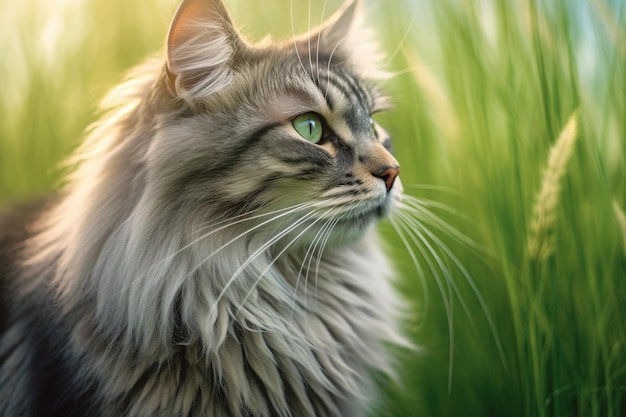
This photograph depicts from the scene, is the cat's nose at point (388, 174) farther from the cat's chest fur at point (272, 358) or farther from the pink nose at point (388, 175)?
the cat's chest fur at point (272, 358)

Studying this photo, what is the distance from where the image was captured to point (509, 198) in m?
1.50

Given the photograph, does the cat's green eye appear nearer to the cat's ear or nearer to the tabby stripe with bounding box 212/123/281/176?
the tabby stripe with bounding box 212/123/281/176

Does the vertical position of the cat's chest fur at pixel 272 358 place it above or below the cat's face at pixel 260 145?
below

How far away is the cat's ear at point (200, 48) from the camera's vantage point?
115cm

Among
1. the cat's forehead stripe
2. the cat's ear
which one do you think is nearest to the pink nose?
the cat's forehead stripe

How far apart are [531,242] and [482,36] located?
56 cm

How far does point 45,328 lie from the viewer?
1305 mm

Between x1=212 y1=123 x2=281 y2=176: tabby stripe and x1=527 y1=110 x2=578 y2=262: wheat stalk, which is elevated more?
x1=212 y1=123 x2=281 y2=176: tabby stripe

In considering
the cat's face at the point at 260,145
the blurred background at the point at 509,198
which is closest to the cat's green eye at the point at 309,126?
the cat's face at the point at 260,145

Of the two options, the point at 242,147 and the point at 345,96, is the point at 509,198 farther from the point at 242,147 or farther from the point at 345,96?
the point at 242,147

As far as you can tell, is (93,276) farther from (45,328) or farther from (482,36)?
(482,36)

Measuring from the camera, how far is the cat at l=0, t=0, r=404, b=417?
121 cm

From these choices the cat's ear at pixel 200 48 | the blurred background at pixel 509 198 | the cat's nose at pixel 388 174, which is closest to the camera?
the cat's ear at pixel 200 48

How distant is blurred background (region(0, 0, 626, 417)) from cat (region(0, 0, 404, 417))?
0.19 meters
